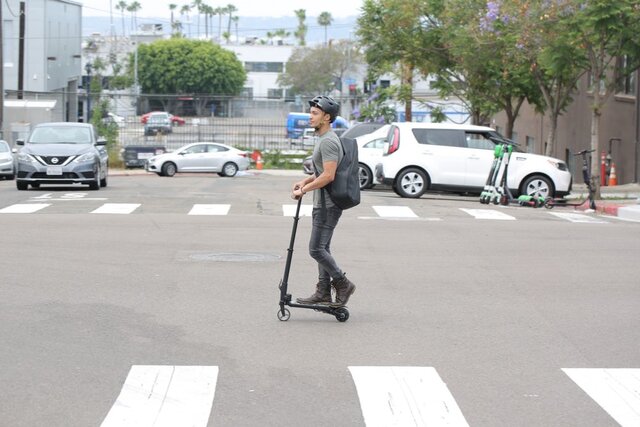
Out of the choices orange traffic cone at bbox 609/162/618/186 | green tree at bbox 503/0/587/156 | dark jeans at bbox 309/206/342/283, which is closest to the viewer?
dark jeans at bbox 309/206/342/283

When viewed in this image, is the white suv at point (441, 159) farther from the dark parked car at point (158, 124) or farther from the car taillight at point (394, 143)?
the dark parked car at point (158, 124)

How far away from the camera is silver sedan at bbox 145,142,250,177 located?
140ft

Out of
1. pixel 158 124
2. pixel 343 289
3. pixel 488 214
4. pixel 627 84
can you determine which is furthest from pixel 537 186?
pixel 158 124

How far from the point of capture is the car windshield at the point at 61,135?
2598 centimetres

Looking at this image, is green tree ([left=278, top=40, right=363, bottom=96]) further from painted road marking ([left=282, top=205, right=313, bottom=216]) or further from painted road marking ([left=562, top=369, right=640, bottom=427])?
painted road marking ([left=562, top=369, right=640, bottom=427])

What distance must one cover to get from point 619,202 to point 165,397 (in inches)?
705

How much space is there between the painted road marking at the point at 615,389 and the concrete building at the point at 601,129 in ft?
55.1

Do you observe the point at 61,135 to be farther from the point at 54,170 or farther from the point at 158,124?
the point at 158,124

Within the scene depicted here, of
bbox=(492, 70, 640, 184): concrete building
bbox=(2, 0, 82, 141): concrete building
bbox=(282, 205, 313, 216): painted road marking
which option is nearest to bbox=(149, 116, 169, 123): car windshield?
bbox=(2, 0, 82, 141): concrete building

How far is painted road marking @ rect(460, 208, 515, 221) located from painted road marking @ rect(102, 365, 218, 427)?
1206 centimetres

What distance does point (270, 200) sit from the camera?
22641 mm

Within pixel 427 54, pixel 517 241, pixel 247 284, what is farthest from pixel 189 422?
pixel 427 54

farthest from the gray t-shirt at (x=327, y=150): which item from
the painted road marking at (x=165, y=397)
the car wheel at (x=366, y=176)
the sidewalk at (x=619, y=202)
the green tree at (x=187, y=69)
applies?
the green tree at (x=187, y=69)

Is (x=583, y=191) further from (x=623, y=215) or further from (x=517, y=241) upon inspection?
(x=517, y=241)
